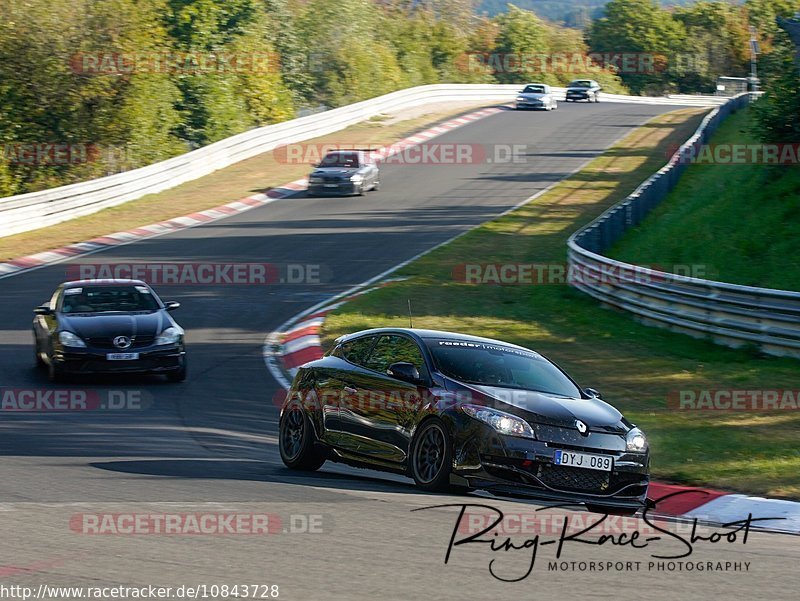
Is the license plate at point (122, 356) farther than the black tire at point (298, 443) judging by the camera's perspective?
Yes

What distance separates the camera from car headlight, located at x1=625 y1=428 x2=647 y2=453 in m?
9.55

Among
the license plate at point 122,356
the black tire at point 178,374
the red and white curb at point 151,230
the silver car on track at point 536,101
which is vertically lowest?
the red and white curb at point 151,230

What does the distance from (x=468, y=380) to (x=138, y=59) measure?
3551cm

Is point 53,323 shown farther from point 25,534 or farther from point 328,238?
point 328,238

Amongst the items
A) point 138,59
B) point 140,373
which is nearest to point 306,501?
point 140,373

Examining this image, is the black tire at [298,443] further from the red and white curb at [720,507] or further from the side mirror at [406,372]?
the red and white curb at [720,507]

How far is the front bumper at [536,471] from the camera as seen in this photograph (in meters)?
9.16

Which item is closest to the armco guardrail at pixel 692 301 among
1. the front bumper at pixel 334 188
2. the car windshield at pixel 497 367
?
the car windshield at pixel 497 367

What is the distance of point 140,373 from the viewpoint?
627 inches

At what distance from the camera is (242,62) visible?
58.9 m

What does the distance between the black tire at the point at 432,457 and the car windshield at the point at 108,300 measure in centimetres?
806

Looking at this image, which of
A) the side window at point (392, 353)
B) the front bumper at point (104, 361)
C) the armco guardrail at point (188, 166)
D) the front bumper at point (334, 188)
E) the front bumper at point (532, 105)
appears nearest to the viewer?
the side window at point (392, 353)

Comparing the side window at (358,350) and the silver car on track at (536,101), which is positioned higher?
the silver car on track at (536,101)

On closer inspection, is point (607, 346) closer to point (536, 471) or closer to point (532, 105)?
point (536, 471)
